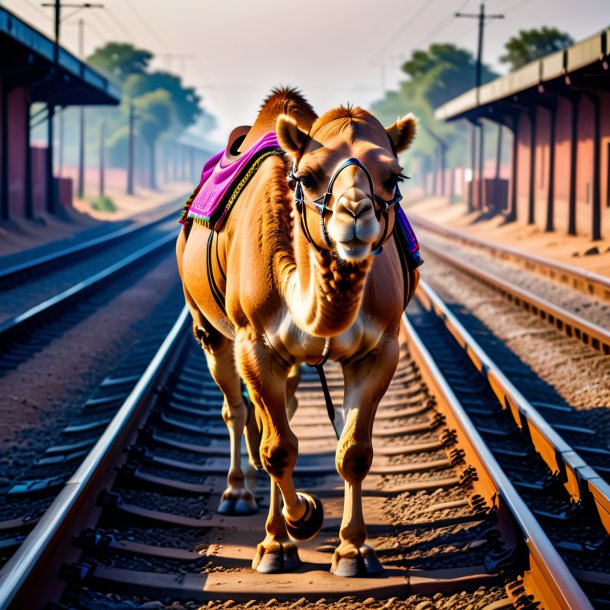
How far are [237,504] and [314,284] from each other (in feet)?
7.96

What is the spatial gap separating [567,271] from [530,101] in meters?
15.8

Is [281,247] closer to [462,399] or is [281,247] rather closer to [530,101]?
[462,399]

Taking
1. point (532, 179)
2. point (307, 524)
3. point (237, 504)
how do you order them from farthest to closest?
point (532, 179)
point (237, 504)
point (307, 524)

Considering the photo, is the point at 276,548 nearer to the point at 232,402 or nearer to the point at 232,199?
the point at 232,402

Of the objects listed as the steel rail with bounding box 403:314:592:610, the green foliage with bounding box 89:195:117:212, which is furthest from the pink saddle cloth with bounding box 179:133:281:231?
the green foliage with bounding box 89:195:117:212

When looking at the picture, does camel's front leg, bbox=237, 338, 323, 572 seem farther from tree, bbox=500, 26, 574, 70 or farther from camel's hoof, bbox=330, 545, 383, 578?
tree, bbox=500, 26, 574, 70

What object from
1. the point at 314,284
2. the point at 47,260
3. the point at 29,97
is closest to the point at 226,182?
the point at 314,284

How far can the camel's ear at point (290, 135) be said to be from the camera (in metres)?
4.41

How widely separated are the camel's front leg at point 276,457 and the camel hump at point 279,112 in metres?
1.21

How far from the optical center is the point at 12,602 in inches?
166

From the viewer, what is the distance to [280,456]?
5137 mm

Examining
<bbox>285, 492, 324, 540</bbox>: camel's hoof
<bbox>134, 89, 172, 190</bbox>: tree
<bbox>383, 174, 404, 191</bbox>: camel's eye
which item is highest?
<bbox>134, 89, 172, 190</bbox>: tree

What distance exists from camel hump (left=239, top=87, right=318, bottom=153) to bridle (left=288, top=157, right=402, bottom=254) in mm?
739

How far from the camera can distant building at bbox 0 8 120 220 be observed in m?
28.7
